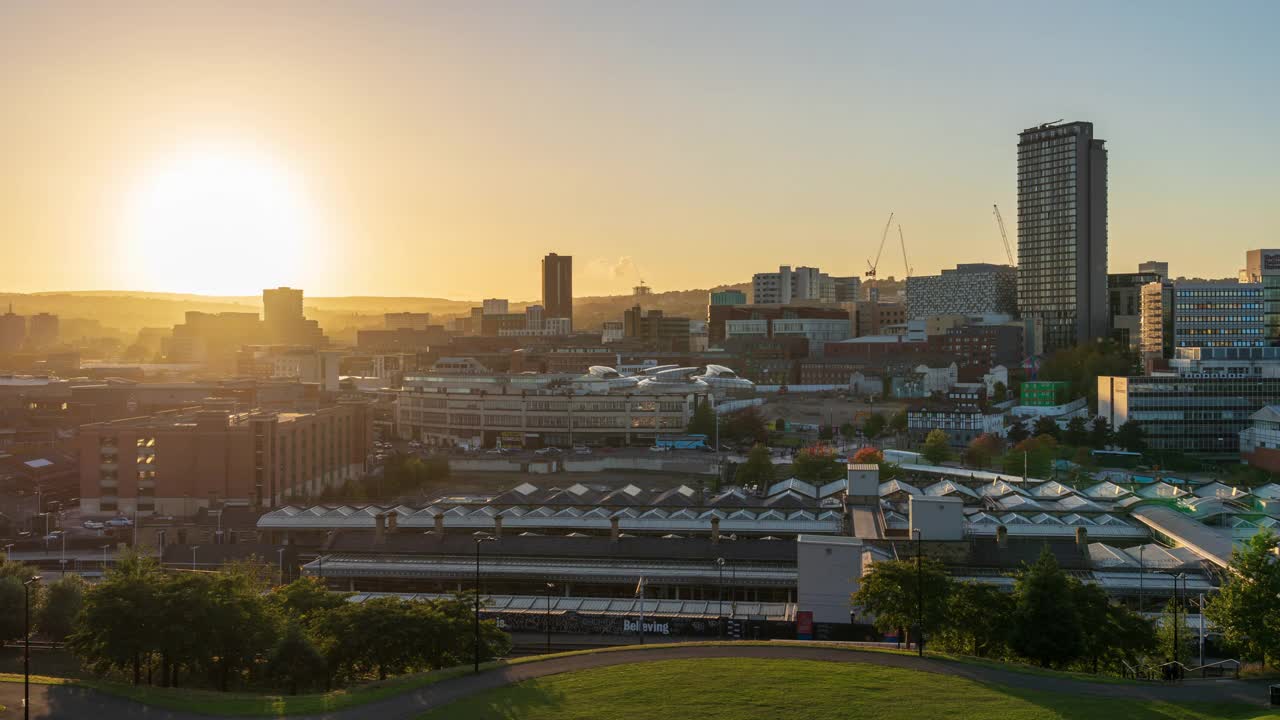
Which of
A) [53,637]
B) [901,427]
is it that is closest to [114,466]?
[53,637]

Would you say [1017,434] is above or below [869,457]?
below

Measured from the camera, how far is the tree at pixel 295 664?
1761cm

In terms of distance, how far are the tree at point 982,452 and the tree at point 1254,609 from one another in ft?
106

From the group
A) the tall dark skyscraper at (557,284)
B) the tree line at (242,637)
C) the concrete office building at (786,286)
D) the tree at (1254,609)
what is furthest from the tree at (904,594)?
the tall dark skyscraper at (557,284)

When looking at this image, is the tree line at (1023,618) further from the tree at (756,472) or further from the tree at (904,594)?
the tree at (756,472)

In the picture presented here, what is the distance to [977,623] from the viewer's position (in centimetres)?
1923

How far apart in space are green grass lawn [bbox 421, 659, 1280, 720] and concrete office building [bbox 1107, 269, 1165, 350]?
3173 inches

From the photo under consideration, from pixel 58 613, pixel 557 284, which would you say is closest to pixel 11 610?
pixel 58 613

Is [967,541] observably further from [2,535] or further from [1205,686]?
[2,535]

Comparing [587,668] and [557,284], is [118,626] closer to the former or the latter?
[587,668]

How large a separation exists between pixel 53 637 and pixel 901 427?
163 ft

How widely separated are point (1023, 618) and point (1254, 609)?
3.56 meters

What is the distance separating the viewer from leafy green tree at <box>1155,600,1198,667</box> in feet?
62.1

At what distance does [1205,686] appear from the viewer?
53.4 feet
